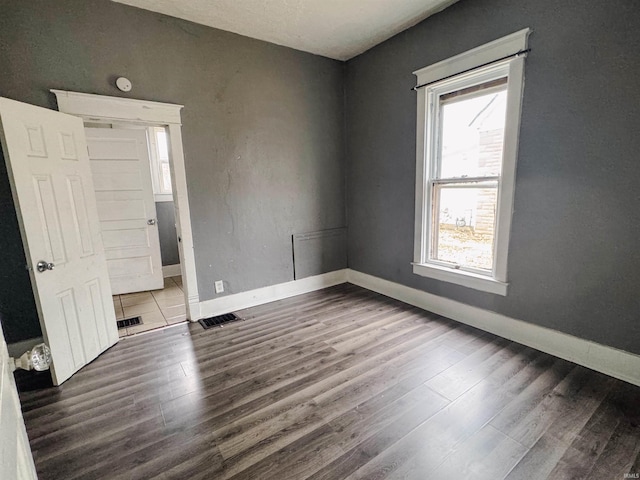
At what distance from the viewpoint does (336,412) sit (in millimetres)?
1866

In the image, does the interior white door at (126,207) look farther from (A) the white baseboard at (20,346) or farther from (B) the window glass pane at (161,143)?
(A) the white baseboard at (20,346)

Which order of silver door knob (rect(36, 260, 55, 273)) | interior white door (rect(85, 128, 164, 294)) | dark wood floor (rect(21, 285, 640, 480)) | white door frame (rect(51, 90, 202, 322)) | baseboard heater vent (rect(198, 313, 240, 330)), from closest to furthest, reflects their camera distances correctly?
1. dark wood floor (rect(21, 285, 640, 480))
2. silver door knob (rect(36, 260, 55, 273))
3. white door frame (rect(51, 90, 202, 322))
4. baseboard heater vent (rect(198, 313, 240, 330))
5. interior white door (rect(85, 128, 164, 294))

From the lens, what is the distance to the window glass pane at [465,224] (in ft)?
9.06

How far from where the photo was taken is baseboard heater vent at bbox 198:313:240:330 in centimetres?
312

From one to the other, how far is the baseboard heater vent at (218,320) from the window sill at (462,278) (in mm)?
2126

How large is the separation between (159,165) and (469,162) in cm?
456

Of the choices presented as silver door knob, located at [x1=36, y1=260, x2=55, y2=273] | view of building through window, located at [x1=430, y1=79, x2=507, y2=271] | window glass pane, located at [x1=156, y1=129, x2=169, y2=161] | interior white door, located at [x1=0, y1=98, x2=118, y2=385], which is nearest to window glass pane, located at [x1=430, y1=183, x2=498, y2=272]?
view of building through window, located at [x1=430, y1=79, x2=507, y2=271]

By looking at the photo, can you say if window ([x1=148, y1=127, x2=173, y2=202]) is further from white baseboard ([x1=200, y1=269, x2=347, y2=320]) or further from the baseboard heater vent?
the baseboard heater vent

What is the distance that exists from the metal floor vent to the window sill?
316 centimetres

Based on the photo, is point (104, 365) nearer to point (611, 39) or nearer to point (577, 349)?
point (577, 349)

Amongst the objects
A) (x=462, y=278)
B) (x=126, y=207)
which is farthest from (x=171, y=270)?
(x=462, y=278)

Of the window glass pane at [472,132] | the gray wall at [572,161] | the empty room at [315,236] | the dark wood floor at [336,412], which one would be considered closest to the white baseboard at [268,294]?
the empty room at [315,236]

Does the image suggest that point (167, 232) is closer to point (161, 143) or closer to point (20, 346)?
point (161, 143)

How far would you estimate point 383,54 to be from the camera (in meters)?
3.41
